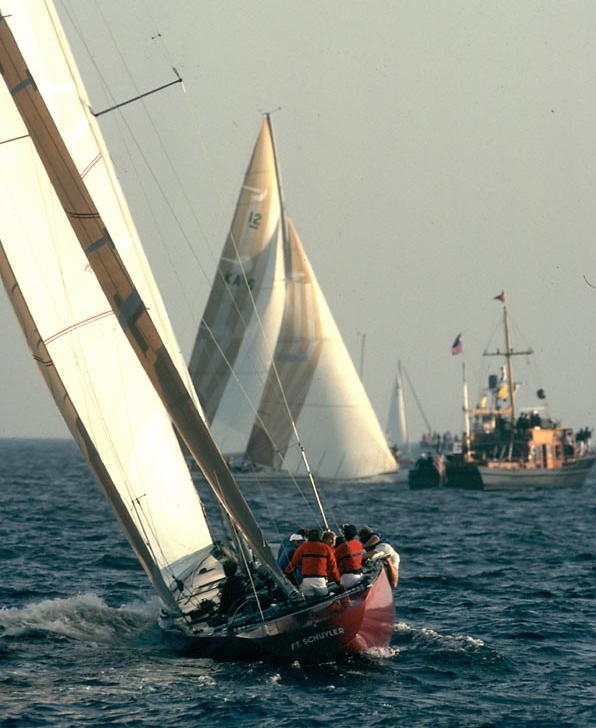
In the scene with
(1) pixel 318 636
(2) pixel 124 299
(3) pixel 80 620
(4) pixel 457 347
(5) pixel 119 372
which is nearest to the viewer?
(2) pixel 124 299

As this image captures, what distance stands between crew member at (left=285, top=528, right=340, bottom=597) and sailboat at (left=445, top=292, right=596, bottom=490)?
185ft

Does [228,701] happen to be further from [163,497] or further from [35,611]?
[35,611]

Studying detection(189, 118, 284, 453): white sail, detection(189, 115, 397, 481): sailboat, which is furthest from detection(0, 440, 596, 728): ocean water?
detection(189, 118, 284, 453): white sail

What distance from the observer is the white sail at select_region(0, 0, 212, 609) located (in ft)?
66.1

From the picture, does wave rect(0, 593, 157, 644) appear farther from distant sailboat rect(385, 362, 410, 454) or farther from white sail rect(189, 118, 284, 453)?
distant sailboat rect(385, 362, 410, 454)

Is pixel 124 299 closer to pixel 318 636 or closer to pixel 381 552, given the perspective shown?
pixel 318 636

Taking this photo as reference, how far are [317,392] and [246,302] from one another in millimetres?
6073

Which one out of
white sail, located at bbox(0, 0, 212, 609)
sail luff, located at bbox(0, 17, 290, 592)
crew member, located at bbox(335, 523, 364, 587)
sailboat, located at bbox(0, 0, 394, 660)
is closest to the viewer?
sail luff, located at bbox(0, 17, 290, 592)

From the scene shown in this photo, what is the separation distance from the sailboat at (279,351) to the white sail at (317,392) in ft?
0.17

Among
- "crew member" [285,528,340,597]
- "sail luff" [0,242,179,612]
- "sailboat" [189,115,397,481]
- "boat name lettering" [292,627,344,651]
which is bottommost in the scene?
"boat name lettering" [292,627,344,651]

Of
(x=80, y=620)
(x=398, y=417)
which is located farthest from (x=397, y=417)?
(x=80, y=620)

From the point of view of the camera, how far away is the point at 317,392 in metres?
64.2

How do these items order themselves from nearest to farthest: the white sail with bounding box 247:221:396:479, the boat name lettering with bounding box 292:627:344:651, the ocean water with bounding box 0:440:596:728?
the ocean water with bounding box 0:440:596:728 < the boat name lettering with bounding box 292:627:344:651 < the white sail with bounding box 247:221:396:479

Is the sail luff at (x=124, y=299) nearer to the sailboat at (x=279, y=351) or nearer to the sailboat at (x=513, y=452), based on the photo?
the sailboat at (x=279, y=351)
